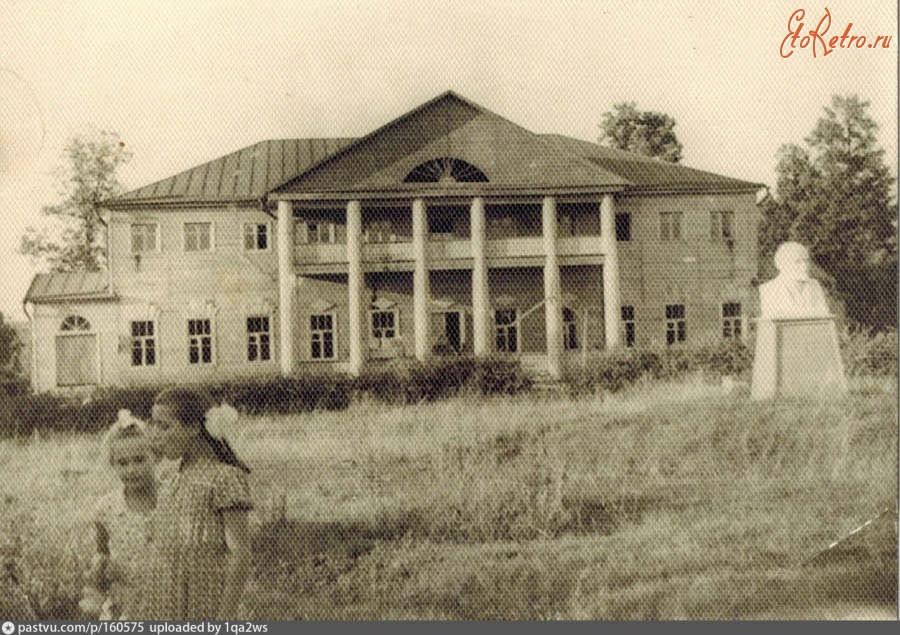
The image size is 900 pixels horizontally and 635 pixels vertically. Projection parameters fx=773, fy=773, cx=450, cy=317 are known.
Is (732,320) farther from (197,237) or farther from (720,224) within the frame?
(197,237)

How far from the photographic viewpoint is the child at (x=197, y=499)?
3.52 meters

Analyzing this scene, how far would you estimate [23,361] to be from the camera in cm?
486

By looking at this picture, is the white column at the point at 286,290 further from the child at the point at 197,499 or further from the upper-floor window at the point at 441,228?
the child at the point at 197,499

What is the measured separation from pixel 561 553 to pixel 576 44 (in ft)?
10.2

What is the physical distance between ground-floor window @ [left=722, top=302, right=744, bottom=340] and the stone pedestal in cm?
14

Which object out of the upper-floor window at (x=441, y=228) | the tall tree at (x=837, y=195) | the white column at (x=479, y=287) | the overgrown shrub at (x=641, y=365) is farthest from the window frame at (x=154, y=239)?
the tall tree at (x=837, y=195)

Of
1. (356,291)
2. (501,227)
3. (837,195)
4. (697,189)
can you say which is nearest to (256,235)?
(356,291)

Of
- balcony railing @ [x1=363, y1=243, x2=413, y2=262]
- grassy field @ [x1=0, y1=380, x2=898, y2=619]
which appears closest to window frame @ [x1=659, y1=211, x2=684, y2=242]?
grassy field @ [x1=0, y1=380, x2=898, y2=619]

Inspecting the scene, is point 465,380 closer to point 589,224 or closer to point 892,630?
point 589,224

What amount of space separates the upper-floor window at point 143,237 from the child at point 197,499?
149 cm

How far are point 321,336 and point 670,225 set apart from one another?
7.91 feet

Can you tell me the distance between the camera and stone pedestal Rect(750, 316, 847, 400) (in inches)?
199

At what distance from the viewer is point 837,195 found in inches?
A: 199

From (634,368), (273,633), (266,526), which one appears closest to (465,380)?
(634,368)
